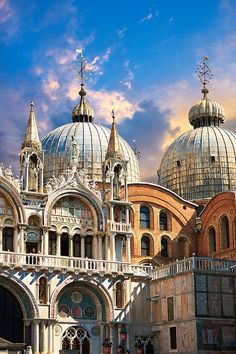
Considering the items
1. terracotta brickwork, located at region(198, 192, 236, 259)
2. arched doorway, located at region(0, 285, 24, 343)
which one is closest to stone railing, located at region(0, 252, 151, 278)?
arched doorway, located at region(0, 285, 24, 343)

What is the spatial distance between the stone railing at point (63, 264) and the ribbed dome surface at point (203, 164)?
20.1 meters

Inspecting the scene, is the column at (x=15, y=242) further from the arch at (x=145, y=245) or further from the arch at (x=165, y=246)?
the arch at (x=165, y=246)

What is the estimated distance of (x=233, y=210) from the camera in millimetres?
49562

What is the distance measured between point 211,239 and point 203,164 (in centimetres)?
1204

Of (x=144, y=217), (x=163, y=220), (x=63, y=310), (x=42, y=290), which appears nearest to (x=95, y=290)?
(x=63, y=310)

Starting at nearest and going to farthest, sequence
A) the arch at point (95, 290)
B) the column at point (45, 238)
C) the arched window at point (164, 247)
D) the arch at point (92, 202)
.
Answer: the arch at point (95, 290) < the column at point (45, 238) < the arch at point (92, 202) < the arched window at point (164, 247)

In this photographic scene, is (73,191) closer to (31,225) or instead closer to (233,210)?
(31,225)

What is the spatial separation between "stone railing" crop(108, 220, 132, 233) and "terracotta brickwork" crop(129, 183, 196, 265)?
20.9ft

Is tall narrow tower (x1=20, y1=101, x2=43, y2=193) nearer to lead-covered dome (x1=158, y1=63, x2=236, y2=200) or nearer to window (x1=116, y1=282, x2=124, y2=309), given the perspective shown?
window (x1=116, y1=282, x2=124, y2=309)

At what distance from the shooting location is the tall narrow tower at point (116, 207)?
43.0 metres

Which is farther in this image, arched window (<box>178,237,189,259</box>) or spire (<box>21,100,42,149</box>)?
arched window (<box>178,237,189,259</box>)

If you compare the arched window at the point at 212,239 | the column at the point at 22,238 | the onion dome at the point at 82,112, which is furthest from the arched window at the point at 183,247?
the column at the point at 22,238

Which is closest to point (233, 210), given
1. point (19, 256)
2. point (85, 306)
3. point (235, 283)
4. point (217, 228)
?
point (217, 228)

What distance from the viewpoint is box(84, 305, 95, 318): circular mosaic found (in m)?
41.1
